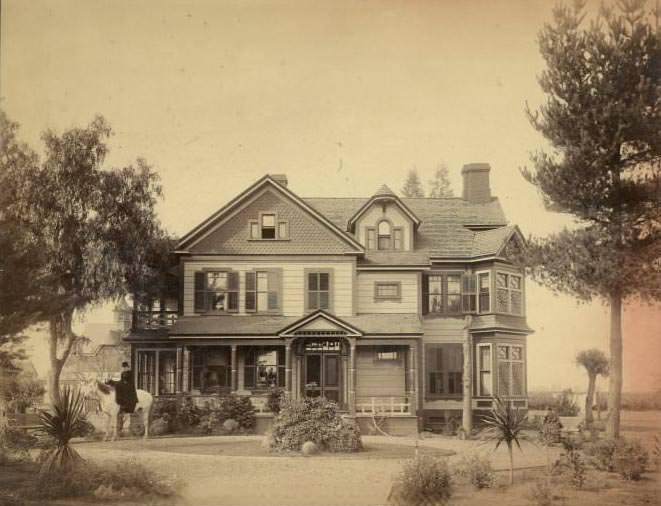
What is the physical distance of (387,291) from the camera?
1636cm

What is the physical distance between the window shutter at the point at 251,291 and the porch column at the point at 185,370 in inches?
54.0

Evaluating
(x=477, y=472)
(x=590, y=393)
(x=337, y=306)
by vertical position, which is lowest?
(x=477, y=472)

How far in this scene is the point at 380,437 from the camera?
1391 centimetres

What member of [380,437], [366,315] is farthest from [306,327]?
[380,437]

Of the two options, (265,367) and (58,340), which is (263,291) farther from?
(58,340)

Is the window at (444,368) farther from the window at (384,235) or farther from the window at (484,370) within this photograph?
the window at (384,235)

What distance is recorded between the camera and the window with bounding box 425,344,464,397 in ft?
47.7

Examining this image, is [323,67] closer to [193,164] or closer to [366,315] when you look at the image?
[193,164]

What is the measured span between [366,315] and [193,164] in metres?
4.94

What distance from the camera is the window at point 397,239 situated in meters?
15.9

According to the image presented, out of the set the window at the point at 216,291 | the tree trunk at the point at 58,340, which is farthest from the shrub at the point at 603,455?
the tree trunk at the point at 58,340

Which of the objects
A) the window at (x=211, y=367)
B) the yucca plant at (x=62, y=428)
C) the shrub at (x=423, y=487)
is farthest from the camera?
the window at (x=211, y=367)

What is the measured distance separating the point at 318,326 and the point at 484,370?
296 cm

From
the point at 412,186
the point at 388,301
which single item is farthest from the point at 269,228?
the point at 412,186
